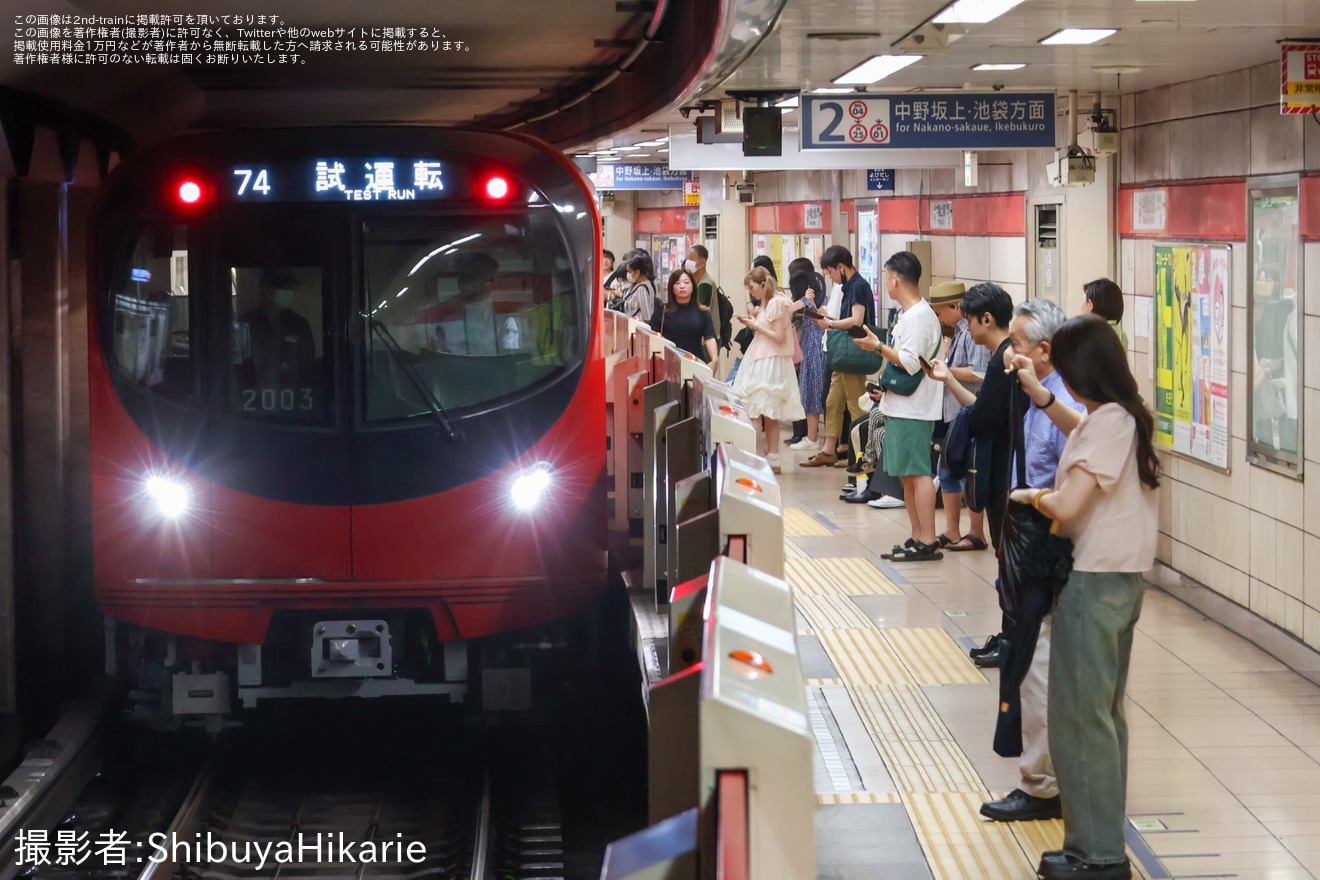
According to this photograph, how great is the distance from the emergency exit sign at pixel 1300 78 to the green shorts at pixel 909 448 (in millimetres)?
3018

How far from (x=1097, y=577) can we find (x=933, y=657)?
2848 millimetres

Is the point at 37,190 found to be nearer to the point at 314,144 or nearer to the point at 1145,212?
the point at 314,144

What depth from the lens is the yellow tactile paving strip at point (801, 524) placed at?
10.4 m

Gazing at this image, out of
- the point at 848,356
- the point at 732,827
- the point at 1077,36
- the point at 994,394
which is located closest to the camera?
the point at 732,827

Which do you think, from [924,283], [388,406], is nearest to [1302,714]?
[388,406]

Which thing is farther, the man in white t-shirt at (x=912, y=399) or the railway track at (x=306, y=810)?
the man in white t-shirt at (x=912, y=399)

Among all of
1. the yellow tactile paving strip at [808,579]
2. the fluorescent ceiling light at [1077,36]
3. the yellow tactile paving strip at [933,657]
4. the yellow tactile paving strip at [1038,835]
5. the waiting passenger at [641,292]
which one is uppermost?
the fluorescent ceiling light at [1077,36]

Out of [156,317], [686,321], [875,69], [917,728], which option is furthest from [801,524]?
[156,317]

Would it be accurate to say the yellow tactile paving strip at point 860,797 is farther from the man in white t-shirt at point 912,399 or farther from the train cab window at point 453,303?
the man in white t-shirt at point 912,399

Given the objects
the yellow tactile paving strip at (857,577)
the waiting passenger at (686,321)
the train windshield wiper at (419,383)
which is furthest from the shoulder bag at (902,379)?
the train windshield wiper at (419,383)

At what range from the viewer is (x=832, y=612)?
8141 millimetres

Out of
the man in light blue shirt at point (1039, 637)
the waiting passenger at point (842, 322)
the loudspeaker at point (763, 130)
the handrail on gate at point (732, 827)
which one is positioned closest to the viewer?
the handrail on gate at point (732, 827)

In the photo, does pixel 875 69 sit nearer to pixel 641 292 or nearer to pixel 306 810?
pixel 641 292

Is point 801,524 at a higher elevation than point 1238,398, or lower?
lower
